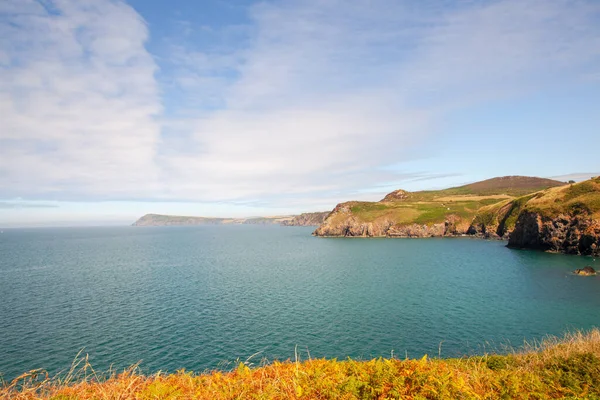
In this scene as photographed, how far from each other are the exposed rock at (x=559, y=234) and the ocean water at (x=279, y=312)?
9869 millimetres

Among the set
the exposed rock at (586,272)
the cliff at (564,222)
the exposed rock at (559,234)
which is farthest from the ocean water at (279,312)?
the cliff at (564,222)

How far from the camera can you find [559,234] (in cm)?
10806

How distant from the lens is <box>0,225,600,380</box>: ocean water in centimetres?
3669

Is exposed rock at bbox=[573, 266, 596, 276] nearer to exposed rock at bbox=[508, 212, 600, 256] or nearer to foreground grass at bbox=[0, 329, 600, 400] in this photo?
exposed rock at bbox=[508, 212, 600, 256]

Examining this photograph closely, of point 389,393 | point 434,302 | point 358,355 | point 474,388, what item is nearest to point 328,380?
point 389,393

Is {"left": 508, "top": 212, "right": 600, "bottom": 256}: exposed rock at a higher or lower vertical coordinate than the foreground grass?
lower

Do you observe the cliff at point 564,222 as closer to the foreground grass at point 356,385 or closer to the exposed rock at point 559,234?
the exposed rock at point 559,234

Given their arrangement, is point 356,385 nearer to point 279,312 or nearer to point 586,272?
point 279,312

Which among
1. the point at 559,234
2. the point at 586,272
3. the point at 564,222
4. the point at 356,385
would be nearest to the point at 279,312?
the point at 356,385

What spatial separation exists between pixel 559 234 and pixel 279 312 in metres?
108

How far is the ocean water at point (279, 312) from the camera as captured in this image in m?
36.7

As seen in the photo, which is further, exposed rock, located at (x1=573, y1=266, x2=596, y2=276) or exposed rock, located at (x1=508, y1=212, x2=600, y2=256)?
exposed rock, located at (x1=508, y1=212, x2=600, y2=256)

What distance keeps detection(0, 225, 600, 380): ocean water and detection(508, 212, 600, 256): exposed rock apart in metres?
9.87

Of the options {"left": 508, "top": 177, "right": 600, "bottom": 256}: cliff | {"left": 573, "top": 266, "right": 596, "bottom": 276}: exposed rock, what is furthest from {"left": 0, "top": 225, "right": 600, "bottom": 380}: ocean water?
{"left": 508, "top": 177, "right": 600, "bottom": 256}: cliff
